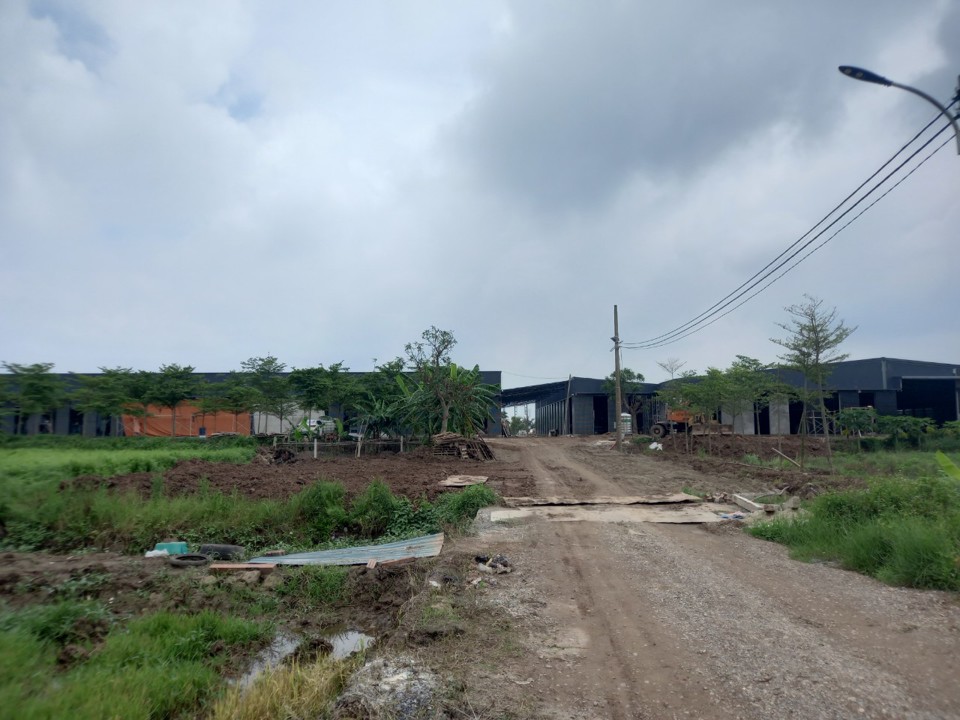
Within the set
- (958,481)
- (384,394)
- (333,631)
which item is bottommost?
(333,631)

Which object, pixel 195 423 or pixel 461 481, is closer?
pixel 461 481

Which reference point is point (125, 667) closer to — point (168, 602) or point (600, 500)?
point (168, 602)

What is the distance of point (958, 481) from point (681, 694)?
25.2 feet

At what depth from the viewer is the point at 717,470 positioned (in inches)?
827

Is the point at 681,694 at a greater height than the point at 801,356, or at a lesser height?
lesser

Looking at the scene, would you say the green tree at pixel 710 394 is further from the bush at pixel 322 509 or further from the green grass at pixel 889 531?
the bush at pixel 322 509

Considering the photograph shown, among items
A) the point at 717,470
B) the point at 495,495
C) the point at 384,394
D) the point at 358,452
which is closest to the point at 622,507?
the point at 495,495

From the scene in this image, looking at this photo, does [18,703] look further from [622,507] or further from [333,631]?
[622,507]

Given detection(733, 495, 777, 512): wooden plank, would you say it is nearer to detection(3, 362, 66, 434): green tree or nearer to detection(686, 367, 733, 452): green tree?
detection(686, 367, 733, 452): green tree

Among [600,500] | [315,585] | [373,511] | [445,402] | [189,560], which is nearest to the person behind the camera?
[315,585]

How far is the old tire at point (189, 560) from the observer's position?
948 centimetres

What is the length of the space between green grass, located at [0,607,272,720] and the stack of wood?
1918 cm

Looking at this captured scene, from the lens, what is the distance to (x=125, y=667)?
216 inches

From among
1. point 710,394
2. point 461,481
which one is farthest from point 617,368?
point 461,481
